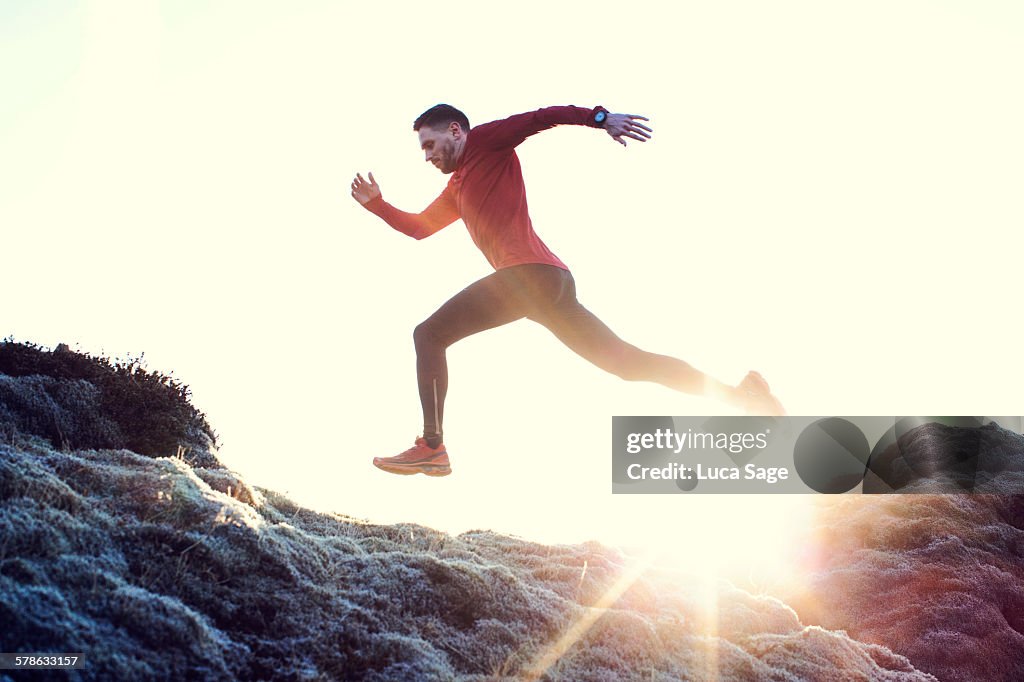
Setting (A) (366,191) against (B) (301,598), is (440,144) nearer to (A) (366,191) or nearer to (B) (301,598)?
(A) (366,191)

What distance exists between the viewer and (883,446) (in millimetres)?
15359

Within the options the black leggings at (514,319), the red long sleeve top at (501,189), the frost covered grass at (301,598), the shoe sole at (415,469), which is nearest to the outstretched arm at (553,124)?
the red long sleeve top at (501,189)

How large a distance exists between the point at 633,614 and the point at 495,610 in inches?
55.8

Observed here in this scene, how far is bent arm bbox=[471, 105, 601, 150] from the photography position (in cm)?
584

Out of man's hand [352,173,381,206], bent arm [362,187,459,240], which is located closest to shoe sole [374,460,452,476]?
bent arm [362,187,459,240]

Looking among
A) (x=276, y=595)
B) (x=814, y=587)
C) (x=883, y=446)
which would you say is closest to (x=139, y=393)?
(x=276, y=595)

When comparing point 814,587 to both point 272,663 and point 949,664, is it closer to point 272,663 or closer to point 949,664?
point 949,664

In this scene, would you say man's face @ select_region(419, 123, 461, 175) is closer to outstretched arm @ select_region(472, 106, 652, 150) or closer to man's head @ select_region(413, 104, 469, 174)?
man's head @ select_region(413, 104, 469, 174)

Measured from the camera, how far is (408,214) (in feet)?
22.5

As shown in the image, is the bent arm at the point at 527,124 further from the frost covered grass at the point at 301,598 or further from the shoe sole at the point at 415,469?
the frost covered grass at the point at 301,598

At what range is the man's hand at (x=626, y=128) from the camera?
5582mm

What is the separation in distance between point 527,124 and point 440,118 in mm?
Result: 748

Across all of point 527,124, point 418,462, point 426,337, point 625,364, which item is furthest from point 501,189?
point 418,462

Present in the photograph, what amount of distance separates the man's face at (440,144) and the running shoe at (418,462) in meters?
2.31
